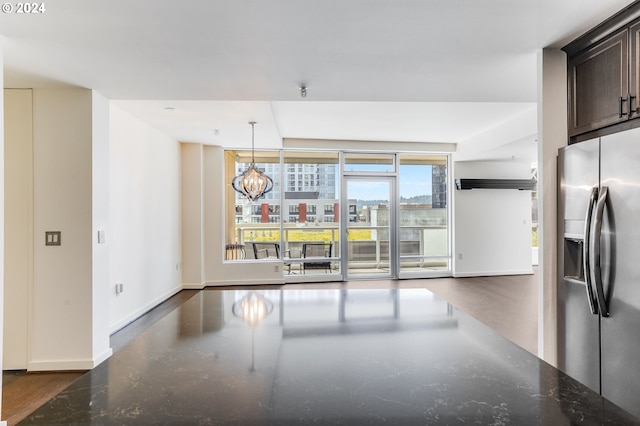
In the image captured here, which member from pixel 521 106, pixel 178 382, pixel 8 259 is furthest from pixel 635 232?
pixel 8 259

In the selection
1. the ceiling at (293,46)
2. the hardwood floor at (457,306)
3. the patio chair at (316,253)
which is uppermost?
the ceiling at (293,46)

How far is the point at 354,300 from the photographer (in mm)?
1634

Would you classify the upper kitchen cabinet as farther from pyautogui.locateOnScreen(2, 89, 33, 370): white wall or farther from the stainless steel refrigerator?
pyautogui.locateOnScreen(2, 89, 33, 370): white wall

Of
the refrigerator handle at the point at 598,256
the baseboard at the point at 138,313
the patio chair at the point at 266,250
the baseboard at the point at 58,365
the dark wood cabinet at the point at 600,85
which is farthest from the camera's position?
the patio chair at the point at 266,250

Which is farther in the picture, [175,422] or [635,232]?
[635,232]

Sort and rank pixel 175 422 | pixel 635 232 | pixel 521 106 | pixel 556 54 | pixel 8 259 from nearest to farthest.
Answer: pixel 175 422
pixel 635 232
pixel 556 54
pixel 8 259
pixel 521 106

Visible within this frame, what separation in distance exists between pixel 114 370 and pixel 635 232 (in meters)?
2.24

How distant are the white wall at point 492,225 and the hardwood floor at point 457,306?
13.0 inches

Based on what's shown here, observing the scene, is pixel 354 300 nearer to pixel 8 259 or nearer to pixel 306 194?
pixel 8 259

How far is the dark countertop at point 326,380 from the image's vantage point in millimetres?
673

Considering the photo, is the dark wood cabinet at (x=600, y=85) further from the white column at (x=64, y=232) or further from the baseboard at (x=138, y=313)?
the baseboard at (x=138, y=313)

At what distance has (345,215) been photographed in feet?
21.8

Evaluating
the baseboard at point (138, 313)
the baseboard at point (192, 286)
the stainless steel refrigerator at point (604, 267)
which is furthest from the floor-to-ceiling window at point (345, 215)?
the stainless steel refrigerator at point (604, 267)

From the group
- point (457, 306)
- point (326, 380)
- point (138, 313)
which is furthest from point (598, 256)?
point (138, 313)
